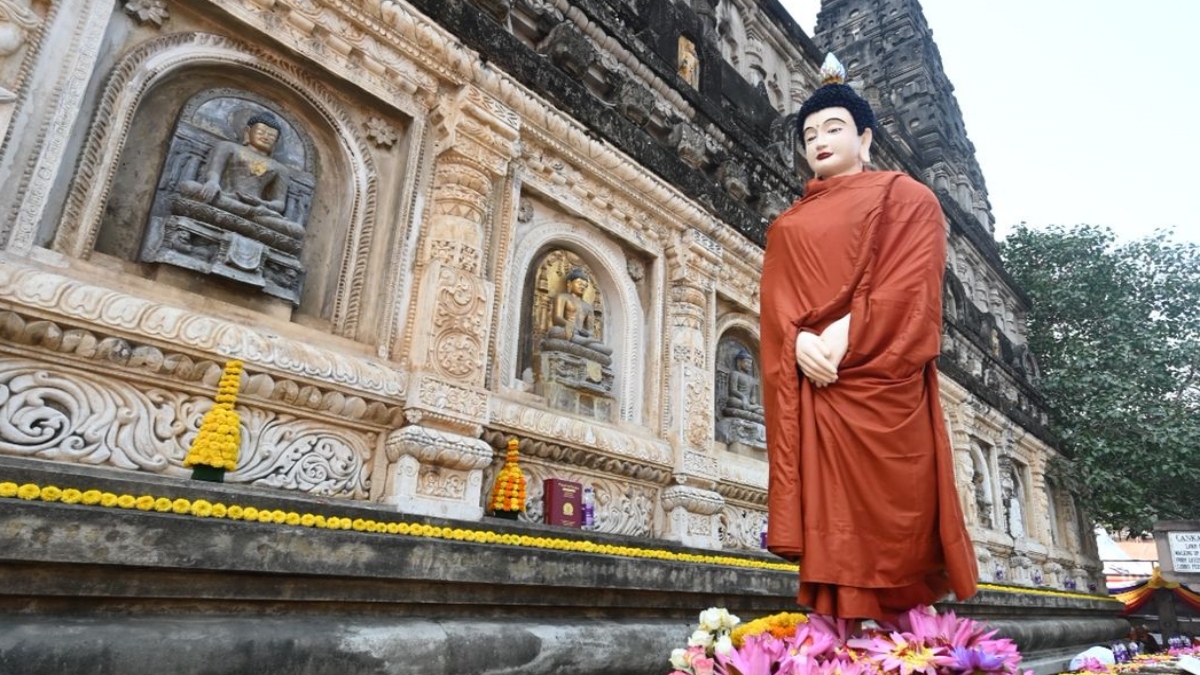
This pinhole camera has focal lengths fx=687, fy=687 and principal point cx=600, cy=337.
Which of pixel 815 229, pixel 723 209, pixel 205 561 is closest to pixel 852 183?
pixel 815 229

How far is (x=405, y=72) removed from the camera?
574 centimetres

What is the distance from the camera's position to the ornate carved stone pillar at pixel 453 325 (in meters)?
4.84

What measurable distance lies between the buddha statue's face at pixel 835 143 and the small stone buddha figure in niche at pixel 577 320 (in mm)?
3681

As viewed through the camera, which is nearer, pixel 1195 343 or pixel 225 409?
pixel 225 409

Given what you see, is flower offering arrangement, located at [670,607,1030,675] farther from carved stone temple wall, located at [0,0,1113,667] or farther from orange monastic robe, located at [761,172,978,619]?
carved stone temple wall, located at [0,0,1113,667]

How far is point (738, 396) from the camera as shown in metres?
8.58

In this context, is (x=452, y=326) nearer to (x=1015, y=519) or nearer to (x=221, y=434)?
(x=221, y=434)

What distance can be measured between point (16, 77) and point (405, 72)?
2649 mm

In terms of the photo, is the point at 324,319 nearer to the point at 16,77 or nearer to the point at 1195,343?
the point at 16,77

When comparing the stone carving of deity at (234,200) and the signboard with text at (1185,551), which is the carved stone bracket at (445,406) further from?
the signboard with text at (1185,551)

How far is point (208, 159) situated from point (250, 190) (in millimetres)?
317

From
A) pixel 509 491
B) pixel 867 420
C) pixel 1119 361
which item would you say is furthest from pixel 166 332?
pixel 1119 361

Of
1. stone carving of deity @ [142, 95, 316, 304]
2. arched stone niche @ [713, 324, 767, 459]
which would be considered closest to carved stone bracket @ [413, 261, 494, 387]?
stone carving of deity @ [142, 95, 316, 304]

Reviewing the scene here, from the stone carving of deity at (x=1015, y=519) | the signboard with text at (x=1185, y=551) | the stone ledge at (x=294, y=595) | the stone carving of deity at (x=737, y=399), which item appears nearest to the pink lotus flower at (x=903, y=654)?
the stone ledge at (x=294, y=595)
